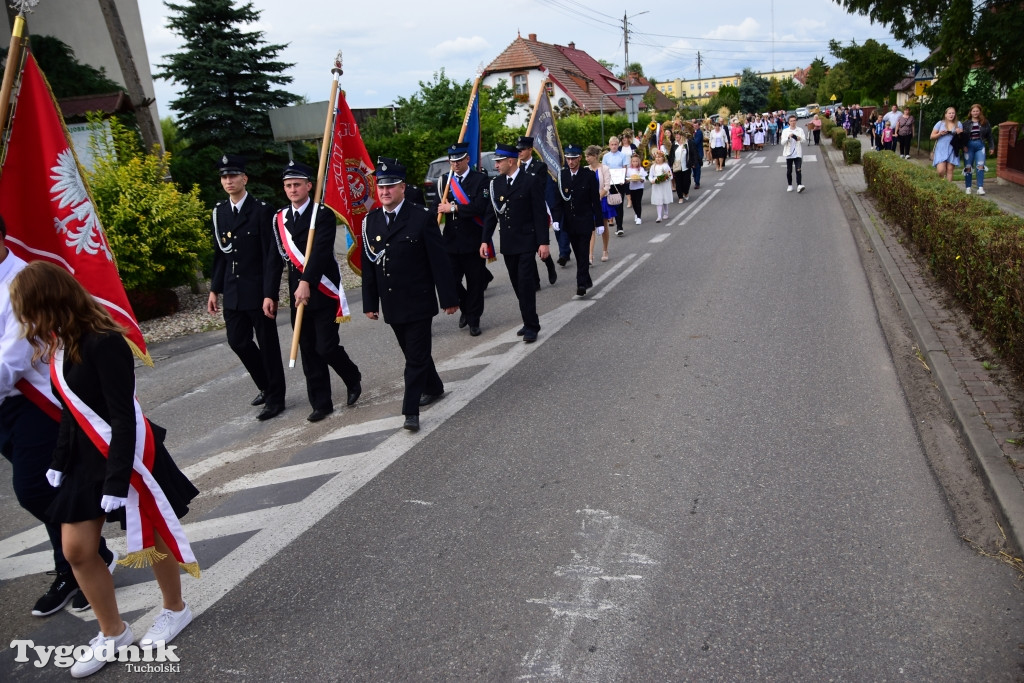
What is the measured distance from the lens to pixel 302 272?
6.48 metres

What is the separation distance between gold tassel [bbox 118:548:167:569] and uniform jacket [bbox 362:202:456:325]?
118 inches

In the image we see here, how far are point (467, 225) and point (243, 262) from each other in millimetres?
3337

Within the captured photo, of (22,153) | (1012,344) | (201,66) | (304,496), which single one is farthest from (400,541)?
(201,66)

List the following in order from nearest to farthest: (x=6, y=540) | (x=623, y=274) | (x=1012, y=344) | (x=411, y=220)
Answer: (x=6, y=540) → (x=1012, y=344) → (x=411, y=220) → (x=623, y=274)

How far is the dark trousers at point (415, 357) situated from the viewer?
6121 mm

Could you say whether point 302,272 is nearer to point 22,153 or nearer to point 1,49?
point 22,153

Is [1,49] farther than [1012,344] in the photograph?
Yes

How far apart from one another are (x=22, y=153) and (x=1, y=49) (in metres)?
14.3

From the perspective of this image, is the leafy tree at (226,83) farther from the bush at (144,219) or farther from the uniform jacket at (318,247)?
the uniform jacket at (318,247)

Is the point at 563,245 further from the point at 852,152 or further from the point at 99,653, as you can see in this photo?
the point at 852,152

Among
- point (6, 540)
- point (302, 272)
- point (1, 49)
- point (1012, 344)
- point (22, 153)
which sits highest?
point (1, 49)

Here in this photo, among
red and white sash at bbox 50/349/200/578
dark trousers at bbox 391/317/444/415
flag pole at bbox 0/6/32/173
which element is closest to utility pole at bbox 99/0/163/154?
dark trousers at bbox 391/317/444/415

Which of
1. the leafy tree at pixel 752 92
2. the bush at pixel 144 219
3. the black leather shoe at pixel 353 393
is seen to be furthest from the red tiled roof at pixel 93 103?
the leafy tree at pixel 752 92

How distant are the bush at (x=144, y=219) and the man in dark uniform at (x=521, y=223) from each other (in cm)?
525
